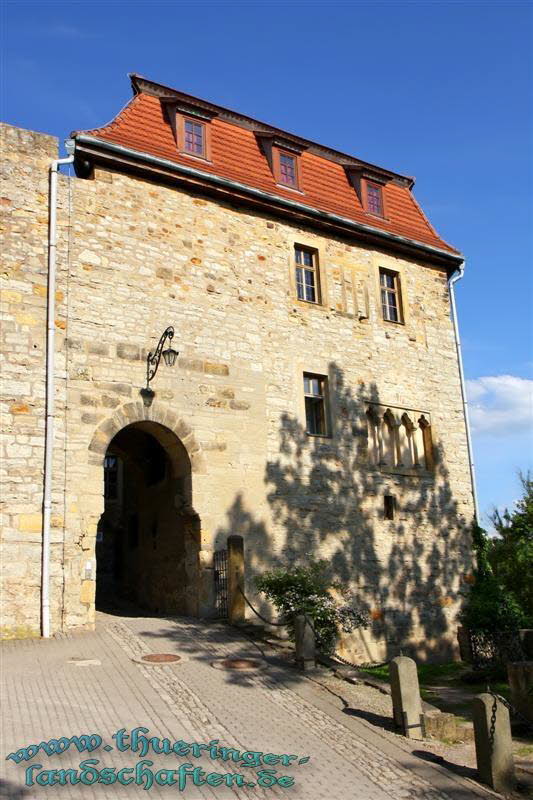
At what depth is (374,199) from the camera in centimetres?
1803

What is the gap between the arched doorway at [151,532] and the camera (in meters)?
12.9

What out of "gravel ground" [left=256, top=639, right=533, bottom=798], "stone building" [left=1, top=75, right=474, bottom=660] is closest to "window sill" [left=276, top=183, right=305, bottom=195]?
"stone building" [left=1, top=75, right=474, bottom=660]

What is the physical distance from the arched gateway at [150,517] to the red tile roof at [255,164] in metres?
5.39

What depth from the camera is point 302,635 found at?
9914mm

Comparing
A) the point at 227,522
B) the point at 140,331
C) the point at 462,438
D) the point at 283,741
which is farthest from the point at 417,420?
the point at 283,741

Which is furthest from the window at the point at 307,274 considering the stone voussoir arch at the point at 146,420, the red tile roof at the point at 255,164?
the stone voussoir arch at the point at 146,420

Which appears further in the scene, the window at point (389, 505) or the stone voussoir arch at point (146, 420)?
the window at point (389, 505)

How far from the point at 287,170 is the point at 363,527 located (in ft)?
26.9

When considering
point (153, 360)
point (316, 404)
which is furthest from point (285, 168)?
point (153, 360)

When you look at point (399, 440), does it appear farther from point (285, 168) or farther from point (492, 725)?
point (492, 725)

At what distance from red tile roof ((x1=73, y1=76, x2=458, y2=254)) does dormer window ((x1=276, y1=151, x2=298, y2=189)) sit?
21cm

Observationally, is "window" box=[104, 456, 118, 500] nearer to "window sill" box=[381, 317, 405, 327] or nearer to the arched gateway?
the arched gateway

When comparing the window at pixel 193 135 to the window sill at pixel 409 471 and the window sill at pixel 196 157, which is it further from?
the window sill at pixel 409 471

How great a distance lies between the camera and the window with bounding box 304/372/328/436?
14.9 meters
